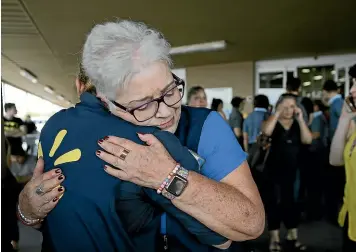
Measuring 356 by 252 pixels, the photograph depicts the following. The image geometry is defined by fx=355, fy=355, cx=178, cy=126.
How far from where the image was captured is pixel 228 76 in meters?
11.5

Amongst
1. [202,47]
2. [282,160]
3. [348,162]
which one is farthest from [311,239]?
[202,47]

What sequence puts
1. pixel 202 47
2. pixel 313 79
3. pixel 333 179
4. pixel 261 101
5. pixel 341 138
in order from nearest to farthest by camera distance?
pixel 341 138 < pixel 261 101 < pixel 333 179 < pixel 202 47 < pixel 313 79

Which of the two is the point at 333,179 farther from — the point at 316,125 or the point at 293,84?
the point at 293,84

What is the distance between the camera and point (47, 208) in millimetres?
905

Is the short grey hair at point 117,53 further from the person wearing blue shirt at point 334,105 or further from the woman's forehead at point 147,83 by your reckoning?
the person wearing blue shirt at point 334,105

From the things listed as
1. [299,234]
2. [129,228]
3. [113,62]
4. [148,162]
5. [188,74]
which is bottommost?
[299,234]

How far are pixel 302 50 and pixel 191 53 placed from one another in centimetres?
298

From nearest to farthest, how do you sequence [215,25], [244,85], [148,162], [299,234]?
[148,162] → [299,234] → [215,25] → [244,85]

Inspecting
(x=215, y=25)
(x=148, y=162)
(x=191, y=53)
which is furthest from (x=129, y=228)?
(x=191, y=53)

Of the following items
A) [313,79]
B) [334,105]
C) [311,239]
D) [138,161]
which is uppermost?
[313,79]

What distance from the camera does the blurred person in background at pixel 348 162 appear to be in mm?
1860

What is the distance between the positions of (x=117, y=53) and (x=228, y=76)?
10.9m

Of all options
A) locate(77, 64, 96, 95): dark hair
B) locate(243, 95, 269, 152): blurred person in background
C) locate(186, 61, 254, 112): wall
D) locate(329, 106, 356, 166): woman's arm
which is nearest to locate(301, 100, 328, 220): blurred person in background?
locate(243, 95, 269, 152): blurred person in background

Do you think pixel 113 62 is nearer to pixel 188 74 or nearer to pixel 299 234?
pixel 299 234
